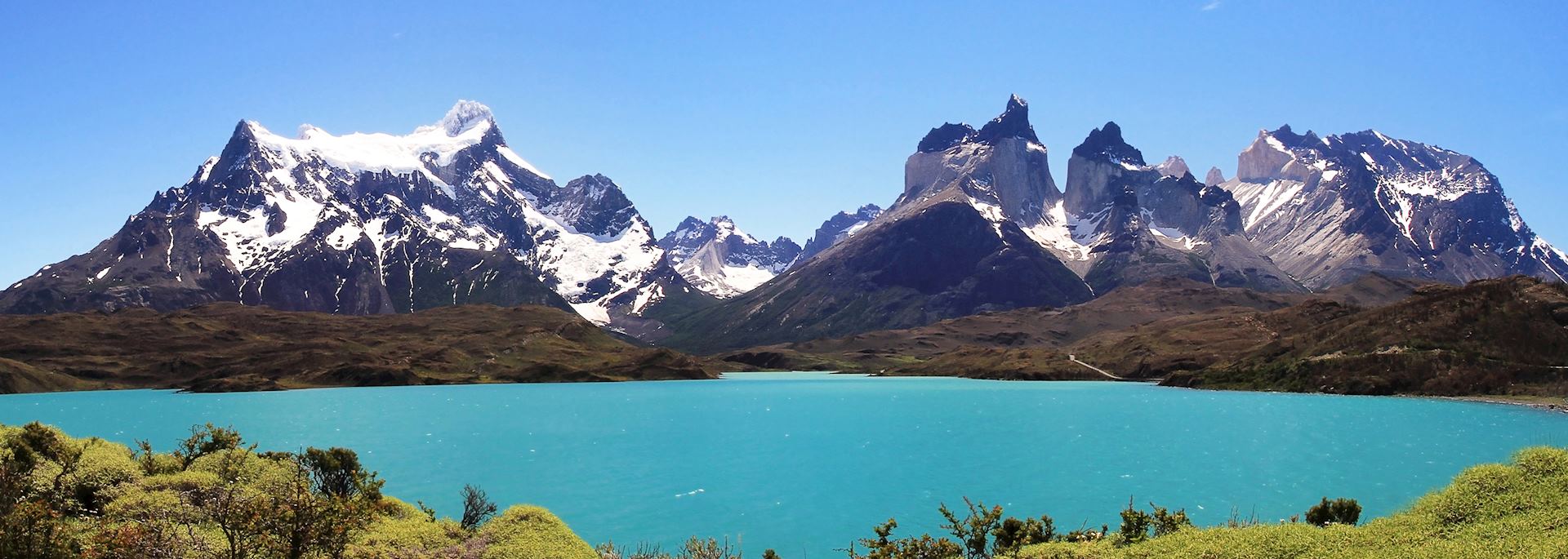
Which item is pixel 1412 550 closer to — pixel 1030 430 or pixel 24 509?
pixel 24 509

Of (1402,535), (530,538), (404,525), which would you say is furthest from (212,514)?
(1402,535)

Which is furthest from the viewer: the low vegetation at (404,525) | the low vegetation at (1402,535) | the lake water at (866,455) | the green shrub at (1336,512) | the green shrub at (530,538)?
the lake water at (866,455)

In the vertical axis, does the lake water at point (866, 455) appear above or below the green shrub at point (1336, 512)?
below

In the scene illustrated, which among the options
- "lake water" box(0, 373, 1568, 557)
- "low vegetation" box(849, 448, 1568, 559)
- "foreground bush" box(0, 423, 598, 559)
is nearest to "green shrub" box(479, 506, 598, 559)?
"foreground bush" box(0, 423, 598, 559)

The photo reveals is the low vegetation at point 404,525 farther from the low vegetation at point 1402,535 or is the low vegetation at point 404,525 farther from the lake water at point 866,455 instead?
the lake water at point 866,455

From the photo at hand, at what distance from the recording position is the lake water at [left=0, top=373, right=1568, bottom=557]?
62906mm

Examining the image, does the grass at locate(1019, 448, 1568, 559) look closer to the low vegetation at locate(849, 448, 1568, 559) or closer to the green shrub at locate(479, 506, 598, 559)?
the low vegetation at locate(849, 448, 1568, 559)

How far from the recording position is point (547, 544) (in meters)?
32.9

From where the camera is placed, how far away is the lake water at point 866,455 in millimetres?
62906

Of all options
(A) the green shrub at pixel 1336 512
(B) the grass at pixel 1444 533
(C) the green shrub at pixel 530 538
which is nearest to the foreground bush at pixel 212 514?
(C) the green shrub at pixel 530 538

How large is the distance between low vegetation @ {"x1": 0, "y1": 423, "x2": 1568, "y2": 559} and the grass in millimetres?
61

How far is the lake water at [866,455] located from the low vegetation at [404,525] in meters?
→ 18.1

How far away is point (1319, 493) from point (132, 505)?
70.8m

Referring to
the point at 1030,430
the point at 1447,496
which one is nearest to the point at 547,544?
the point at 1447,496
